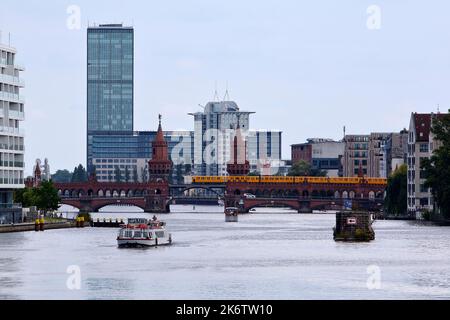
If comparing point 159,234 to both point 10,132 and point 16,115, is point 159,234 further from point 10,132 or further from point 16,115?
point 16,115

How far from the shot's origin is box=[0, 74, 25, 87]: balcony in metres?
182

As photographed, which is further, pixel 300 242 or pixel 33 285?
pixel 300 242

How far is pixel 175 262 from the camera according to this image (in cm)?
12288

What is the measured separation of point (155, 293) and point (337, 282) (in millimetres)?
14767

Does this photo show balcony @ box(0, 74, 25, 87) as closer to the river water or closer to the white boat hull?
the river water

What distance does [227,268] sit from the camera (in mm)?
115875

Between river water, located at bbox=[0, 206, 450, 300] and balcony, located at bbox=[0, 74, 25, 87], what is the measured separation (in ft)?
71.0

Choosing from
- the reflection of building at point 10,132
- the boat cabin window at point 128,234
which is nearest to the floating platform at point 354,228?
the boat cabin window at point 128,234

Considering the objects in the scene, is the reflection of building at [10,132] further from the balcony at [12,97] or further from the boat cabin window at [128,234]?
the boat cabin window at [128,234]

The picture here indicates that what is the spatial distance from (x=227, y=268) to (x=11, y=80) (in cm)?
7596

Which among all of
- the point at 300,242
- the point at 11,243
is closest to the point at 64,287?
the point at 11,243

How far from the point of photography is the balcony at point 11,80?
182 m
